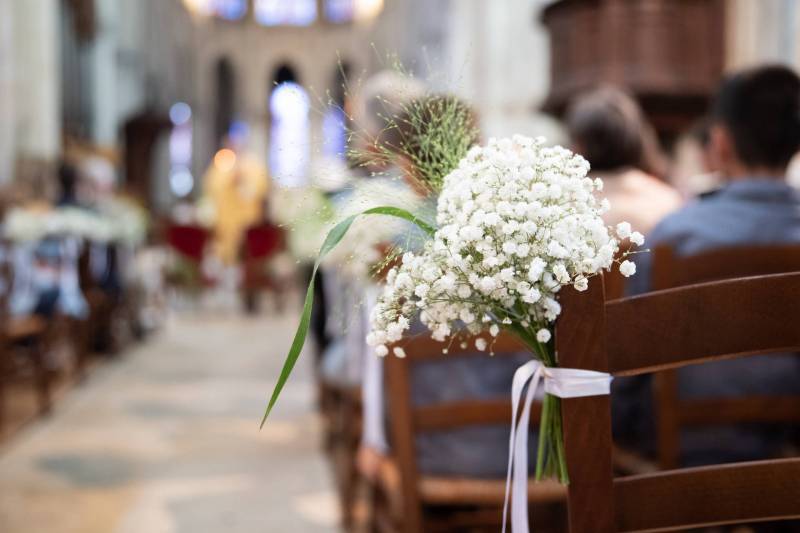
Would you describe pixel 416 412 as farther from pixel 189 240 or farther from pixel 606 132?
pixel 189 240

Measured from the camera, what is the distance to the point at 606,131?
246 centimetres

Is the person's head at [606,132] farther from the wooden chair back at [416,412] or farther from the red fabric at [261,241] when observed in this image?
the red fabric at [261,241]

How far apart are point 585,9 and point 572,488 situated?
7.18 meters

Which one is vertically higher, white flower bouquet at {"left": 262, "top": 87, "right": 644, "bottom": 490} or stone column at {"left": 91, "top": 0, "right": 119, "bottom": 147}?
stone column at {"left": 91, "top": 0, "right": 119, "bottom": 147}

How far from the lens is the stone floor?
3268 millimetres

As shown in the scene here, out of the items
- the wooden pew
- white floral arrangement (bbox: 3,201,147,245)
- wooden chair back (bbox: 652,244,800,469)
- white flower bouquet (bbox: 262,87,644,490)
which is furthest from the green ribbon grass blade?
white floral arrangement (bbox: 3,201,147,245)

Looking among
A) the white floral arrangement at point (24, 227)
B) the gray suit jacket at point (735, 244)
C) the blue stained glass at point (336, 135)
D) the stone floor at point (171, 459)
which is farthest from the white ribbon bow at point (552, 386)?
the white floral arrangement at point (24, 227)

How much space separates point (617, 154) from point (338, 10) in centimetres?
2544

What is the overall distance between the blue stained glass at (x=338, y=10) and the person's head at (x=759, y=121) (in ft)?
83.2

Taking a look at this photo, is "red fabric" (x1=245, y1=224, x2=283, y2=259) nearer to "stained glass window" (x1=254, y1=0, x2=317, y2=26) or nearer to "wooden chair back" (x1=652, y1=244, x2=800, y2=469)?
"wooden chair back" (x1=652, y1=244, x2=800, y2=469)

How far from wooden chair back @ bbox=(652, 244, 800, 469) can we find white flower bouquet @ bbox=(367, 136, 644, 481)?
0.86 metres

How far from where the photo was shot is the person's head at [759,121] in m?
2.02

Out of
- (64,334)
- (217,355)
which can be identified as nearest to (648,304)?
(64,334)

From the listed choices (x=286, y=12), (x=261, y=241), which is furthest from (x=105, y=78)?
(x=286, y=12)
